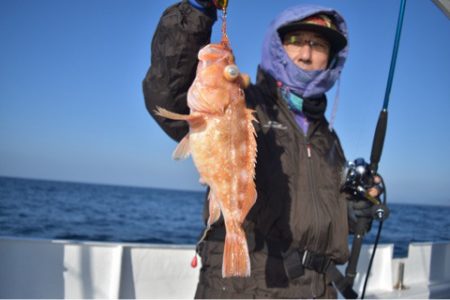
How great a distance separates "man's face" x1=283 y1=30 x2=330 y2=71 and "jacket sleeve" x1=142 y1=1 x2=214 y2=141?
3.26 feet

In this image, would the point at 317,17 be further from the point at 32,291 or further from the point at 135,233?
the point at 135,233

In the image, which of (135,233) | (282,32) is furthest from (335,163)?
(135,233)

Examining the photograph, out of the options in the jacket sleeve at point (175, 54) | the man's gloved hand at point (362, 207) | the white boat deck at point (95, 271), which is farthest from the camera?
the white boat deck at point (95, 271)

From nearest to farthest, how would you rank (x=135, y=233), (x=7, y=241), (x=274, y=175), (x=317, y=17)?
(x=274, y=175) → (x=317, y=17) → (x=7, y=241) → (x=135, y=233)

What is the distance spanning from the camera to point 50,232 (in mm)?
20047

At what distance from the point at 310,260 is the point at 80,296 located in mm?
2765

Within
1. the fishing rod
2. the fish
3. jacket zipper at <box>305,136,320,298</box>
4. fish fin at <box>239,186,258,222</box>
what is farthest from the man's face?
fish fin at <box>239,186,258,222</box>

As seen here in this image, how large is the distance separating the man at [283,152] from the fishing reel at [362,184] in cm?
9

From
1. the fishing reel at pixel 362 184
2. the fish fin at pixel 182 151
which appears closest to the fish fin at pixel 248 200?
the fish fin at pixel 182 151

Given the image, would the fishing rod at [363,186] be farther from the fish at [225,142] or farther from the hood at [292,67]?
the fish at [225,142]

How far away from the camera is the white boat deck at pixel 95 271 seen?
13.3ft

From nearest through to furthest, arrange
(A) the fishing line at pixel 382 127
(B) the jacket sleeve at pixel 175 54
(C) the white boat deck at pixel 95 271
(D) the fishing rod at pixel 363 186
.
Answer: (B) the jacket sleeve at pixel 175 54
(D) the fishing rod at pixel 363 186
(A) the fishing line at pixel 382 127
(C) the white boat deck at pixel 95 271

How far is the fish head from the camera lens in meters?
2.08

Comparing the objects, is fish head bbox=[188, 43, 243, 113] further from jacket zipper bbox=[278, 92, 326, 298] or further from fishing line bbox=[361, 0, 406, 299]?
fishing line bbox=[361, 0, 406, 299]
